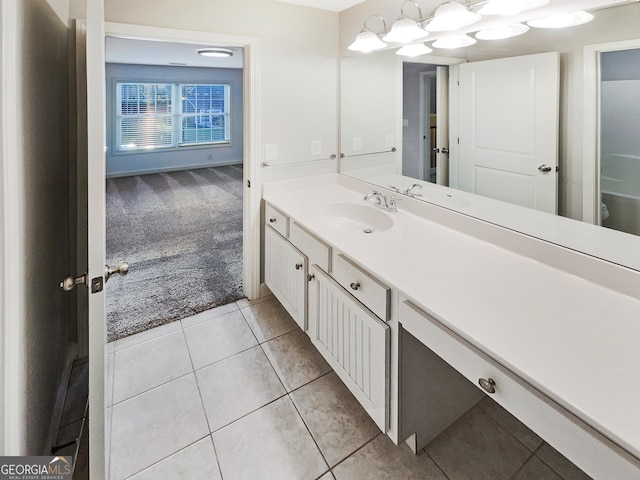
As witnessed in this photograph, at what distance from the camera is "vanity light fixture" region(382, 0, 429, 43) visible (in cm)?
177

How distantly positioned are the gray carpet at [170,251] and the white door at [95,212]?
4.56 ft

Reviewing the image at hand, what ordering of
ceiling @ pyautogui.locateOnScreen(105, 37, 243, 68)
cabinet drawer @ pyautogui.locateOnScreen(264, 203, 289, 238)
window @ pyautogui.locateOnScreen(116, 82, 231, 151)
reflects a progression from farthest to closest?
window @ pyautogui.locateOnScreen(116, 82, 231, 151), ceiling @ pyautogui.locateOnScreen(105, 37, 243, 68), cabinet drawer @ pyautogui.locateOnScreen(264, 203, 289, 238)

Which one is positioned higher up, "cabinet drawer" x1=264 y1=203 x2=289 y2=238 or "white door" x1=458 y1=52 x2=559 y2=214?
"white door" x1=458 y1=52 x2=559 y2=214

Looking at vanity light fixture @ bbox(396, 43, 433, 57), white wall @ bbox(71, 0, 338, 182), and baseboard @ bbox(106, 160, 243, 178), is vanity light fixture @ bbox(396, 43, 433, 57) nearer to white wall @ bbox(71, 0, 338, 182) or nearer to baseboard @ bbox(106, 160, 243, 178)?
white wall @ bbox(71, 0, 338, 182)

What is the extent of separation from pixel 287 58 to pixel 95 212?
180 centimetres

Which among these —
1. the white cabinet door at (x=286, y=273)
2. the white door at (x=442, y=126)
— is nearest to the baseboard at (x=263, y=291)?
the white cabinet door at (x=286, y=273)

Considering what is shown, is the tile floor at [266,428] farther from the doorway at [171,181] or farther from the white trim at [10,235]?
the white trim at [10,235]

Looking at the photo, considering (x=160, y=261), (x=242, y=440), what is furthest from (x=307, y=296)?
(x=160, y=261)

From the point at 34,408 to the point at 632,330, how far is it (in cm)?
176

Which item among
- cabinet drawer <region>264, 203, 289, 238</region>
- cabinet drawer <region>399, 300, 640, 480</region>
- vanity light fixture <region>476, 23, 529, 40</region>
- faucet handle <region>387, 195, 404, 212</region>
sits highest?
vanity light fixture <region>476, 23, 529, 40</region>

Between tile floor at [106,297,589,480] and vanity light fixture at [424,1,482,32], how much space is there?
5.71 feet

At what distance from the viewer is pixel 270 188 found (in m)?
Answer: 2.51

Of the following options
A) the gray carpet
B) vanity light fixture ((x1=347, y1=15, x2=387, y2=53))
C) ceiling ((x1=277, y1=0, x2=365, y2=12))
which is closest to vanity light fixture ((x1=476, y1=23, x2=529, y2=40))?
vanity light fixture ((x1=347, y1=15, x2=387, y2=53))

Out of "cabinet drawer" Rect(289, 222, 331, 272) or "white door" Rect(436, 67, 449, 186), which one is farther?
"white door" Rect(436, 67, 449, 186)
